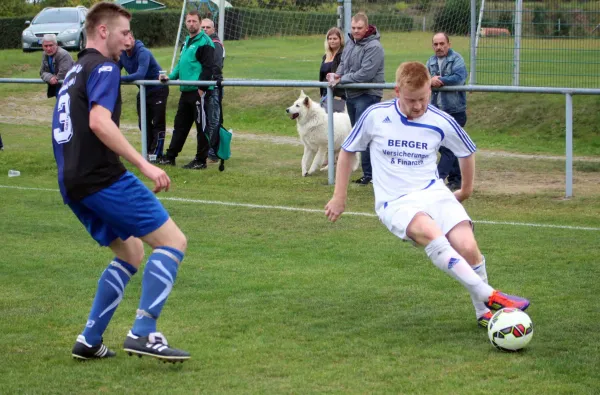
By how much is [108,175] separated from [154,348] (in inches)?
38.3

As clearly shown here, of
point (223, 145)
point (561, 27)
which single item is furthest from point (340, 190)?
point (561, 27)

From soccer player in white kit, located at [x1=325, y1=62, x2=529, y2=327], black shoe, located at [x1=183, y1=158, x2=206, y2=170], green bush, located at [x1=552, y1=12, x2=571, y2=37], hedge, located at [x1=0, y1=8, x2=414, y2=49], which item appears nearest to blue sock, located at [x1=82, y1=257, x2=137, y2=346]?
soccer player in white kit, located at [x1=325, y1=62, x2=529, y2=327]

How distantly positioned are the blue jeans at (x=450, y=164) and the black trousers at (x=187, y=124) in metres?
3.76

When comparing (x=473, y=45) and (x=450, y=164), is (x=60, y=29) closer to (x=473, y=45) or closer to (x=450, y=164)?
(x=473, y=45)

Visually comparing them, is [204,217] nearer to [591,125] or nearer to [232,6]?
[591,125]

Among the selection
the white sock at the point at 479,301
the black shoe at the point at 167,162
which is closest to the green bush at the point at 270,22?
the black shoe at the point at 167,162

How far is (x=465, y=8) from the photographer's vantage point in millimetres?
19375

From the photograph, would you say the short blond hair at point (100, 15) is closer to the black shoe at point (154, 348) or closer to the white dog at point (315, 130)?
the black shoe at point (154, 348)

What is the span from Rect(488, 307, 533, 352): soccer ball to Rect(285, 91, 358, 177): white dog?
321 inches

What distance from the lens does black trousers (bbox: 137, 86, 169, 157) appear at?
1395 centimetres

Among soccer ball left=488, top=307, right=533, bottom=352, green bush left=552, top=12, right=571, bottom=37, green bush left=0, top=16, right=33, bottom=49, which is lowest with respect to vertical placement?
green bush left=0, top=16, right=33, bottom=49

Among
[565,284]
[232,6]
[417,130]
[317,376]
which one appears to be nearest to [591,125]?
[232,6]

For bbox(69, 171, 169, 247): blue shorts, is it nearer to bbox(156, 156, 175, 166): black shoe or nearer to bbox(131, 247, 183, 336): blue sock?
bbox(131, 247, 183, 336): blue sock

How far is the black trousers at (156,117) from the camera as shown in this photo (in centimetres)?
1395
